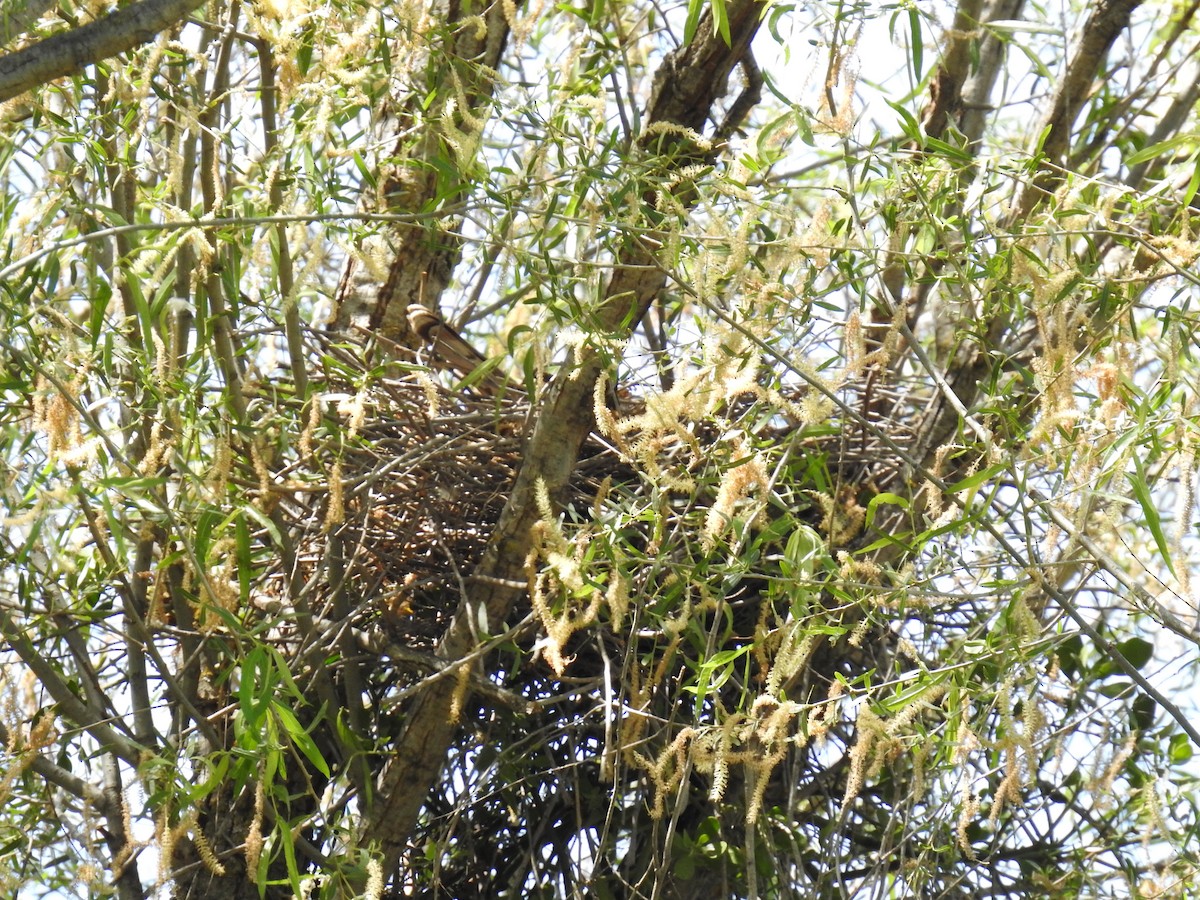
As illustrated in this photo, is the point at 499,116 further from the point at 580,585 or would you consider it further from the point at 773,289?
the point at 580,585

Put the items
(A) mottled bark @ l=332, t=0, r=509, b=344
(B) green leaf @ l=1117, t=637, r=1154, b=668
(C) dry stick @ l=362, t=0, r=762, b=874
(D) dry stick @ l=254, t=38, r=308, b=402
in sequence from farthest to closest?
(B) green leaf @ l=1117, t=637, r=1154, b=668, (A) mottled bark @ l=332, t=0, r=509, b=344, (C) dry stick @ l=362, t=0, r=762, b=874, (D) dry stick @ l=254, t=38, r=308, b=402

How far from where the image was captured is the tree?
1.44 m

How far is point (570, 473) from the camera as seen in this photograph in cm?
176

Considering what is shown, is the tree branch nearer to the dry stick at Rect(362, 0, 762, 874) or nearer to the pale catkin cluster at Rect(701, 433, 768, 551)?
the dry stick at Rect(362, 0, 762, 874)

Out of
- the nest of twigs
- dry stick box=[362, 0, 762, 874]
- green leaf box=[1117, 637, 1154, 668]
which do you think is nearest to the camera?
dry stick box=[362, 0, 762, 874]

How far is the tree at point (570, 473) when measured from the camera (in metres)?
1.44

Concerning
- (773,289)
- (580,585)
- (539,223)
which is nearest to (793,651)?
(580,585)

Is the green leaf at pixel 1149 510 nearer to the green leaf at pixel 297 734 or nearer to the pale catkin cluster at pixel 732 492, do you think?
the pale catkin cluster at pixel 732 492

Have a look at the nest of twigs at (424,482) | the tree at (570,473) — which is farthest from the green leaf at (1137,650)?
the nest of twigs at (424,482)

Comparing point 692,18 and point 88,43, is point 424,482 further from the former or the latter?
point 88,43

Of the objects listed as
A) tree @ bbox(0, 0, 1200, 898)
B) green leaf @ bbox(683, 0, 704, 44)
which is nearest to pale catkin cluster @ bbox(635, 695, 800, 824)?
tree @ bbox(0, 0, 1200, 898)

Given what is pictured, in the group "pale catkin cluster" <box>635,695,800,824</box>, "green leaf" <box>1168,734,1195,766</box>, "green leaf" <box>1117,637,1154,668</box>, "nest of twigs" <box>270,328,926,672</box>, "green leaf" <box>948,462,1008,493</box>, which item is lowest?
"green leaf" <box>1168,734,1195,766</box>

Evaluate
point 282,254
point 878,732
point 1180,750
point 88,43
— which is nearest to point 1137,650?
point 1180,750

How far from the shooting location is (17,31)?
1334mm
